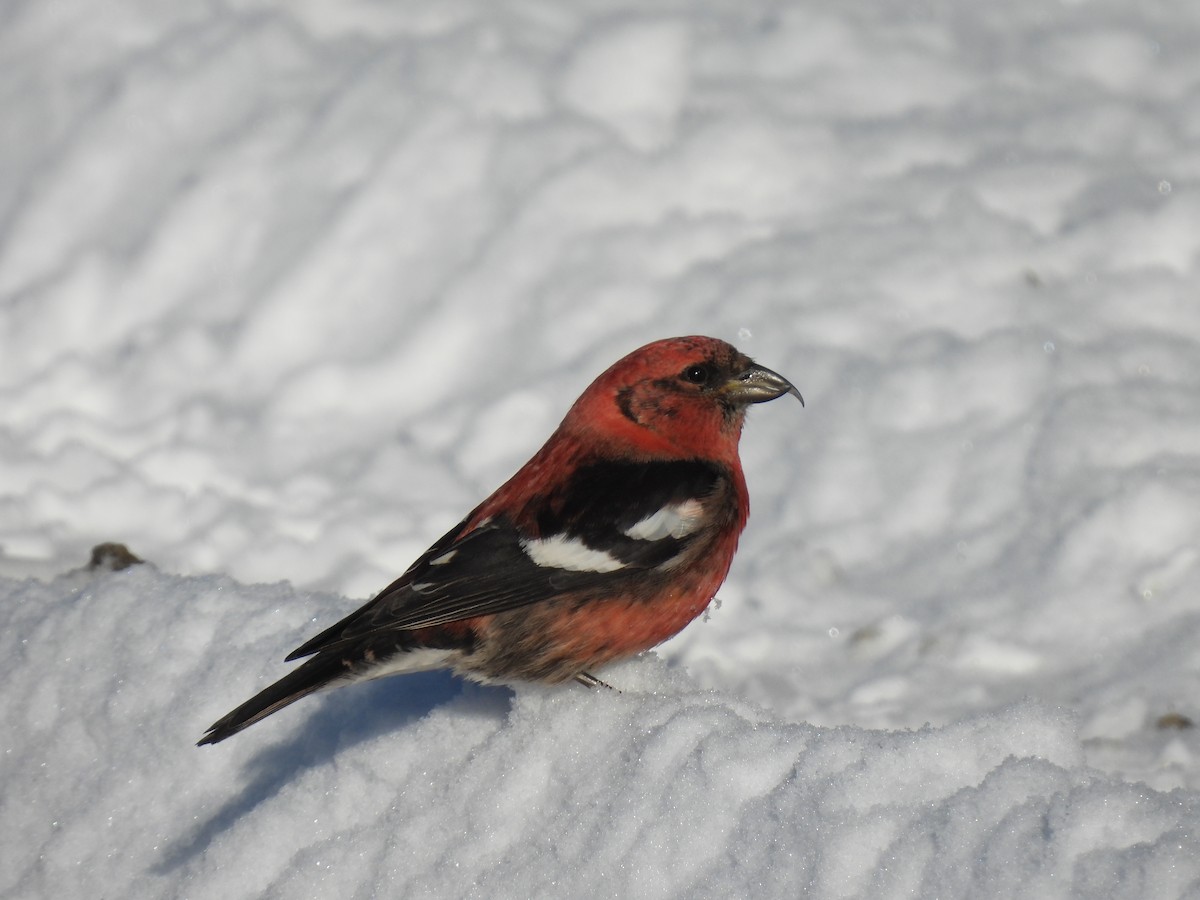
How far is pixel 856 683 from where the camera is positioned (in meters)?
4.47

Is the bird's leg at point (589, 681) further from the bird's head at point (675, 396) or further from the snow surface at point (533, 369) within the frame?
the bird's head at point (675, 396)

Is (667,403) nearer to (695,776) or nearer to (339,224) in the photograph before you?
(695,776)

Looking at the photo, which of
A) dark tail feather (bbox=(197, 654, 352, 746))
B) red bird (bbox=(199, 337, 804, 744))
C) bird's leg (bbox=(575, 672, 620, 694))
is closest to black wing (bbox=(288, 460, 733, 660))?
red bird (bbox=(199, 337, 804, 744))

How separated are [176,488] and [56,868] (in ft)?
6.91

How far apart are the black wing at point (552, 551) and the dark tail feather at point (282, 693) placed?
0.13 meters

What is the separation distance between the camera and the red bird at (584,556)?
320 cm

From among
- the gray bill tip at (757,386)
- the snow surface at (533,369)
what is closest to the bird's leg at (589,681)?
the snow surface at (533,369)

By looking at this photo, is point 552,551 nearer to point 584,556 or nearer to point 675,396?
point 584,556

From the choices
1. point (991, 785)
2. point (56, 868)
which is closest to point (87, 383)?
point (56, 868)

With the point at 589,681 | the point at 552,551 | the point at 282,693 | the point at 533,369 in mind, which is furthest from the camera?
the point at 533,369

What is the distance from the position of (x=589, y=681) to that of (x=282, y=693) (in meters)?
0.91

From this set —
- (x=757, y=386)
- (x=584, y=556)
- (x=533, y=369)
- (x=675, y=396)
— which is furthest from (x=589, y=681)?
(x=533, y=369)

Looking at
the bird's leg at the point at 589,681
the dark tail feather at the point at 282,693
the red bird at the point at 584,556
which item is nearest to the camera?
the dark tail feather at the point at 282,693

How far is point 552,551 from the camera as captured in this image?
11.1 ft
